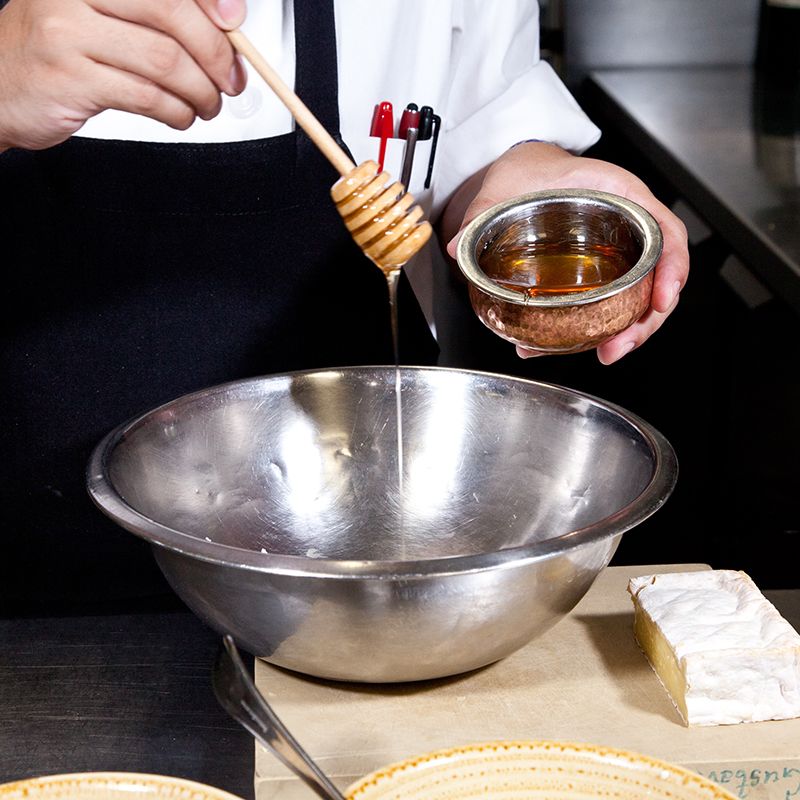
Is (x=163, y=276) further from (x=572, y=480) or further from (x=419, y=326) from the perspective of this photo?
(x=572, y=480)

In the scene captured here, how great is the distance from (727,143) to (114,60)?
4.29ft

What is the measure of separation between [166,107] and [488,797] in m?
0.57

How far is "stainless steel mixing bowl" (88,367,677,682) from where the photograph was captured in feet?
2.24

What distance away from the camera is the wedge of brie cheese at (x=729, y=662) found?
0.72 meters

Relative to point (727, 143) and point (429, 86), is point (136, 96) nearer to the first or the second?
point (429, 86)

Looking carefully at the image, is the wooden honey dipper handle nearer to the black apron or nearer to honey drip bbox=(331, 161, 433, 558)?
honey drip bbox=(331, 161, 433, 558)

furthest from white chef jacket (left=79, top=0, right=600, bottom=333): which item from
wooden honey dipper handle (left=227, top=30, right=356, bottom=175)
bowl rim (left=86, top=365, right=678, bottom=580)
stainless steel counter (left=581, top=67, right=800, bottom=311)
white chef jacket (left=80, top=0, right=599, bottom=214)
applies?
bowl rim (left=86, top=365, right=678, bottom=580)

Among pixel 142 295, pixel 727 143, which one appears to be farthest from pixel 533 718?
pixel 727 143

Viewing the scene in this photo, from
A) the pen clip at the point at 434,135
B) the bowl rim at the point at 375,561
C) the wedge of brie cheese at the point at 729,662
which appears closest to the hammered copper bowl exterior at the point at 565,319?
the bowl rim at the point at 375,561

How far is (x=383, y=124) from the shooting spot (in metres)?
1.24

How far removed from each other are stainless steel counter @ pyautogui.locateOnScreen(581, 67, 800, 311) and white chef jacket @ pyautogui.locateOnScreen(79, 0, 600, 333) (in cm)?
27

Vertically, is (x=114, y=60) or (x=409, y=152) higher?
(x=114, y=60)

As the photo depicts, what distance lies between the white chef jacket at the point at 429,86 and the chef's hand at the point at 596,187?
0.06m

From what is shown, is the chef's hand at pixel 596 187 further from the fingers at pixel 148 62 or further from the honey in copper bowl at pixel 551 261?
the fingers at pixel 148 62
